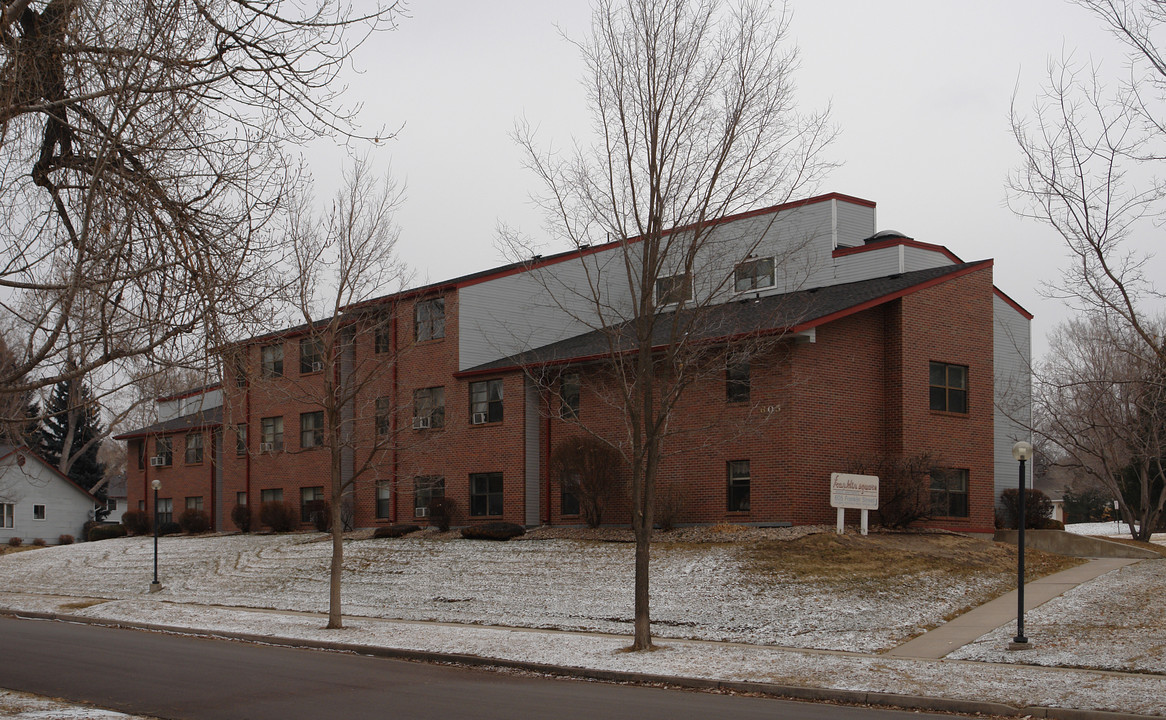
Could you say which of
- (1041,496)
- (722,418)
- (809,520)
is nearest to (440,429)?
(722,418)

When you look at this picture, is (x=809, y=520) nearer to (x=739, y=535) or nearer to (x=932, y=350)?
(x=739, y=535)

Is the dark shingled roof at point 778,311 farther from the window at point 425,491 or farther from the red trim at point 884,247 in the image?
the window at point 425,491

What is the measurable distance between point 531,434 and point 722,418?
746cm

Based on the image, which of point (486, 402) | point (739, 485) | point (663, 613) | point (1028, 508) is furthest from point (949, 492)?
point (486, 402)

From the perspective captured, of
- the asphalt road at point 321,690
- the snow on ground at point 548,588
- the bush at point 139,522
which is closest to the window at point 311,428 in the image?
the snow on ground at point 548,588

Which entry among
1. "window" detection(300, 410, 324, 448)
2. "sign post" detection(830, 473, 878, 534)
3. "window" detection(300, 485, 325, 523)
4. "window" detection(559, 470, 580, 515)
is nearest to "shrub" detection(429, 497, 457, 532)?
→ "window" detection(559, 470, 580, 515)

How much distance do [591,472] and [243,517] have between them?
1912 centimetres

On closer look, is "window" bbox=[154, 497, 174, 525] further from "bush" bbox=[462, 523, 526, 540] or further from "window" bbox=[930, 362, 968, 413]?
"window" bbox=[930, 362, 968, 413]

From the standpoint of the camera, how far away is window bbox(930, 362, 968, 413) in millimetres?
31016

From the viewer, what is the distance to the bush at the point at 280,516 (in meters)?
41.7

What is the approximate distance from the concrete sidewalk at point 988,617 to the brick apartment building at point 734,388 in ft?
20.0

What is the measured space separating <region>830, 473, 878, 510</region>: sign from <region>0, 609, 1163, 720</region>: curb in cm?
1205

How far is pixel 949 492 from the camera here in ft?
100

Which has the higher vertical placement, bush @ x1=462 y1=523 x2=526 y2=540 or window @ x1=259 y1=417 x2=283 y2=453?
window @ x1=259 y1=417 x2=283 y2=453
